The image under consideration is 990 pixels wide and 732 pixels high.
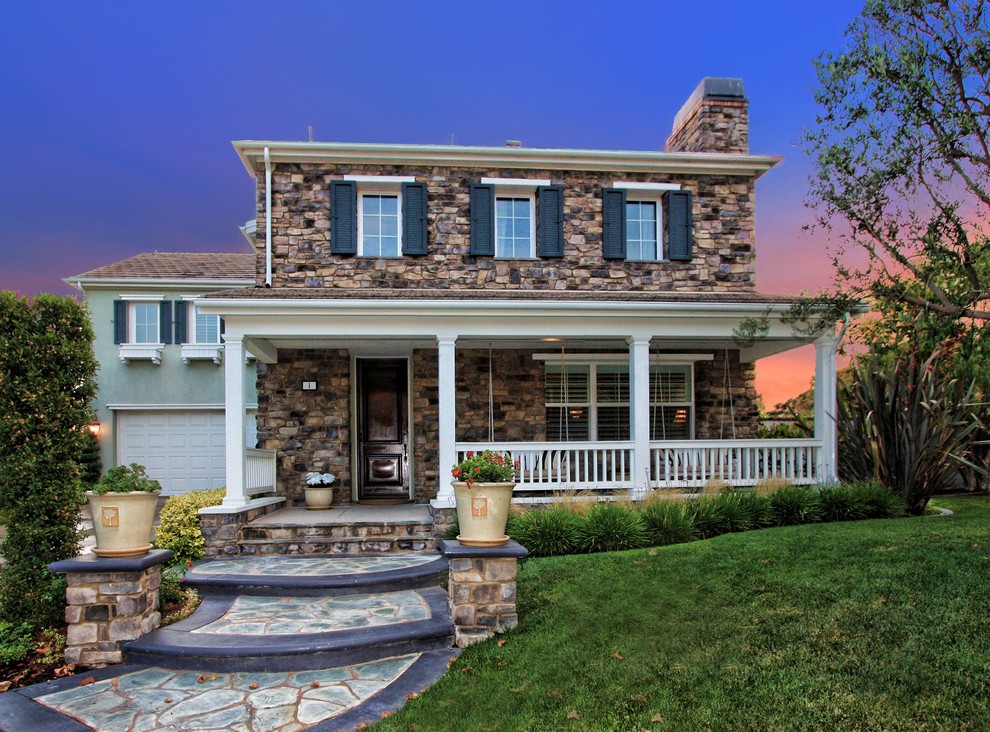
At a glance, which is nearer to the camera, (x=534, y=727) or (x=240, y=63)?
(x=534, y=727)

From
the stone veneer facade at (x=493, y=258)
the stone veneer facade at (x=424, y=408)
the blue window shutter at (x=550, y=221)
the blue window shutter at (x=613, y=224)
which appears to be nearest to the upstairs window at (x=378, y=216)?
the stone veneer facade at (x=493, y=258)

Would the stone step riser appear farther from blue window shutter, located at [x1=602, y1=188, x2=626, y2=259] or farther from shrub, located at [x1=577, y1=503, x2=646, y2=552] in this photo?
blue window shutter, located at [x1=602, y1=188, x2=626, y2=259]

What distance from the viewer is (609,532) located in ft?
26.0

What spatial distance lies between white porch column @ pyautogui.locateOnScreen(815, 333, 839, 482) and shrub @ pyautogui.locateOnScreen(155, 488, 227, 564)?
8.83 meters

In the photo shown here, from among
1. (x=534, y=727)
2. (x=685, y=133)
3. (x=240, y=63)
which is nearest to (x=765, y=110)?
(x=685, y=133)

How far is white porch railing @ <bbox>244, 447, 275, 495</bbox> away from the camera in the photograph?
950 centimetres

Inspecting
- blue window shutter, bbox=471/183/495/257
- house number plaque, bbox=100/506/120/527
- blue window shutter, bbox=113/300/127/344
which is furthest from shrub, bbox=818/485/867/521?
blue window shutter, bbox=113/300/127/344

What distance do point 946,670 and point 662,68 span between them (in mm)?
10703

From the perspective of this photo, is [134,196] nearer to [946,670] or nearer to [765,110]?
[765,110]

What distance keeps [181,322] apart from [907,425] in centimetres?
1583

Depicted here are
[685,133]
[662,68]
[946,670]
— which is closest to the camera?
[946,670]

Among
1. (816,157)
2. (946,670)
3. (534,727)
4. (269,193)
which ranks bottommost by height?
A: (534,727)

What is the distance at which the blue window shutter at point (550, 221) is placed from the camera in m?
11.2

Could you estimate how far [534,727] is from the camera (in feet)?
13.1
